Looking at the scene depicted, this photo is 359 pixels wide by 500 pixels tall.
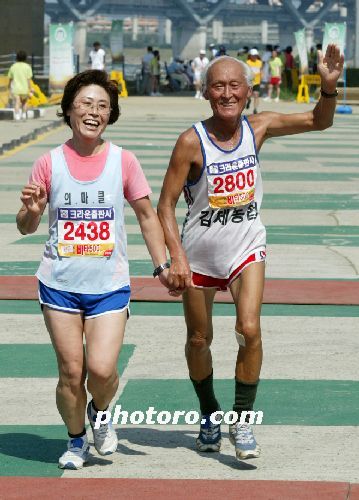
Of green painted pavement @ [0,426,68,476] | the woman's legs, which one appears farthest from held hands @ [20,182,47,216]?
green painted pavement @ [0,426,68,476]

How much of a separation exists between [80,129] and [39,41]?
5834 cm

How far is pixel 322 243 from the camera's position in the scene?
14.7m

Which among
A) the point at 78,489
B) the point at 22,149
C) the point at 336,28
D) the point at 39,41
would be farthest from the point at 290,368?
the point at 39,41

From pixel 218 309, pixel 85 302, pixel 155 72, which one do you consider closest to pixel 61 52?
pixel 155 72

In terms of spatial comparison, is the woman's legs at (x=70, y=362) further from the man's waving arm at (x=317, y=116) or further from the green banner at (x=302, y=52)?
the green banner at (x=302, y=52)

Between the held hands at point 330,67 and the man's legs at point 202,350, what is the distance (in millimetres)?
1130

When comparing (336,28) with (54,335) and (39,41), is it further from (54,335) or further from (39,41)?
(54,335)

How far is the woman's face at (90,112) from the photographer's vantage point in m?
6.45

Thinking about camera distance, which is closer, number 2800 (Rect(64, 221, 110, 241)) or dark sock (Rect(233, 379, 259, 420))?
number 2800 (Rect(64, 221, 110, 241))

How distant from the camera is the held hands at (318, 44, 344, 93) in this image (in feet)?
22.8

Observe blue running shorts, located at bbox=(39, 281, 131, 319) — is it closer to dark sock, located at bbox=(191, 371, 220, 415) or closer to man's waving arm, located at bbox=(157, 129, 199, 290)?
man's waving arm, located at bbox=(157, 129, 199, 290)

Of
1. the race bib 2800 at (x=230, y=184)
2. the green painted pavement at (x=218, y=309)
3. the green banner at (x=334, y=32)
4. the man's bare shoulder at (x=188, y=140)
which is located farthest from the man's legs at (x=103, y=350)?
the green banner at (x=334, y=32)

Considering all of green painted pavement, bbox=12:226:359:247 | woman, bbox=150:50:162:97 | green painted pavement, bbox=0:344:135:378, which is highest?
green painted pavement, bbox=0:344:135:378

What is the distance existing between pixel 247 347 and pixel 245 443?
1.42 feet
